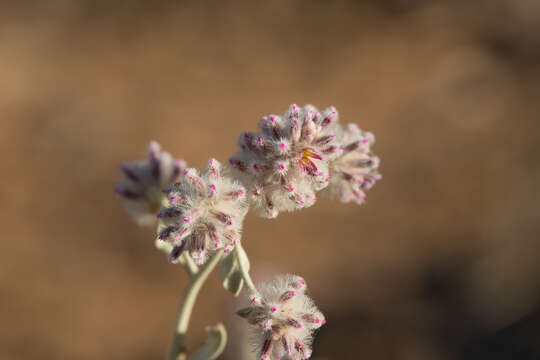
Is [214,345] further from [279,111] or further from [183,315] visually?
[279,111]

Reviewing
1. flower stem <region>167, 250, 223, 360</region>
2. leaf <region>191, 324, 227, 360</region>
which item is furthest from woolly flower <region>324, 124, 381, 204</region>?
leaf <region>191, 324, 227, 360</region>

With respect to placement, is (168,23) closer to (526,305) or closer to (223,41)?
→ (223,41)

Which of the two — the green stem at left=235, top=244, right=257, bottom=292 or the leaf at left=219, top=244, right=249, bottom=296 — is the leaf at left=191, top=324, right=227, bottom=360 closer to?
the leaf at left=219, top=244, right=249, bottom=296

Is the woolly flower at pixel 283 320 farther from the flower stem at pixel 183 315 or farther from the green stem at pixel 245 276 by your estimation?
the flower stem at pixel 183 315

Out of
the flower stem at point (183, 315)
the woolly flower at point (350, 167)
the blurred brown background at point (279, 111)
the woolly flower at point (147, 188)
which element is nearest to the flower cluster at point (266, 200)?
the woolly flower at point (350, 167)

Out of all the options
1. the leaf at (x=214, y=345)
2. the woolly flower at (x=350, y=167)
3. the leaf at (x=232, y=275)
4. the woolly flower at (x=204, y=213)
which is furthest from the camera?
the leaf at (x=214, y=345)

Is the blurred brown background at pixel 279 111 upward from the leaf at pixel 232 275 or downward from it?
upward
